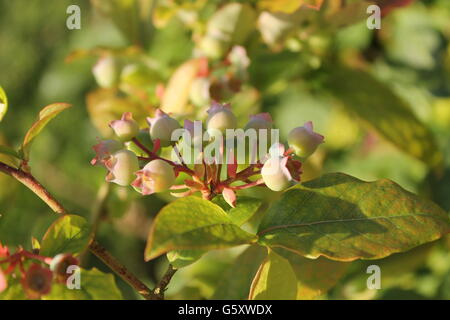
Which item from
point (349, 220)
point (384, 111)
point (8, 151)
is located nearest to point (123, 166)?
point (8, 151)

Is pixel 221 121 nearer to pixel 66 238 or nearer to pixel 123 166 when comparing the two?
pixel 123 166

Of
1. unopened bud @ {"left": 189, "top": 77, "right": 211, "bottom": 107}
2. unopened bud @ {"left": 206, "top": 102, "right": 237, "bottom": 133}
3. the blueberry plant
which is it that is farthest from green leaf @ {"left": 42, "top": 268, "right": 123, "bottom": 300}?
unopened bud @ {"left": 189, "top": 77, "right": 211, "bottom": 107}

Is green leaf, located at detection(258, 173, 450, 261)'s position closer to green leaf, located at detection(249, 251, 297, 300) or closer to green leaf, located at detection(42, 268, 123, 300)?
green leaf, located at detection(249, 251, 297, 300)

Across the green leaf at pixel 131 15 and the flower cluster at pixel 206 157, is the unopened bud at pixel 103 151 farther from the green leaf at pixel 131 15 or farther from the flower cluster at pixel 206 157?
the green leaf at pixel 131 15

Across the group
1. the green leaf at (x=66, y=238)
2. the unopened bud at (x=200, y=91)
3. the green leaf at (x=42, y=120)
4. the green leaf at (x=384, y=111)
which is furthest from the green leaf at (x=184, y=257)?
the green leaf at (x=384, y=111)

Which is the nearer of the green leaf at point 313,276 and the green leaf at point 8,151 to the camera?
the green leaf at point 8,151

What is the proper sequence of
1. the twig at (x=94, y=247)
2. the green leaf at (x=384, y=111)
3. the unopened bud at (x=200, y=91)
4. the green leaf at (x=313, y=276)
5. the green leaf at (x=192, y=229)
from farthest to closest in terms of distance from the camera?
the green leaf at (x=384, y=111) < the unopened bud at (x=200, y=91) < the green leaf at (x=313, y=276) < the twig at (x=94, y=247) < the green leaf at (x=192, y=229)
